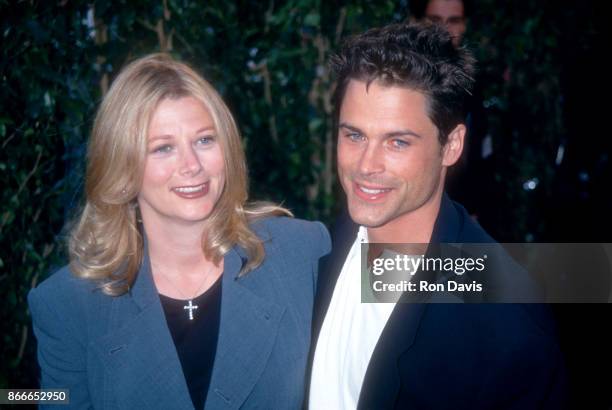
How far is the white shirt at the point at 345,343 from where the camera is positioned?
4.91 feet

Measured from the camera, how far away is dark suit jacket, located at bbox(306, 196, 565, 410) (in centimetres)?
121

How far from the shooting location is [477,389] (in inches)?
49.9

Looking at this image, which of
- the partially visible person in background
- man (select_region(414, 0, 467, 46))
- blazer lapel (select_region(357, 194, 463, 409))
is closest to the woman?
blazer lapel (select_region(357, 194, 463, 409))

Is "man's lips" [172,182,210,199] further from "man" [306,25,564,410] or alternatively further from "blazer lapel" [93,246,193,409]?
"man" [306,25,564,410]

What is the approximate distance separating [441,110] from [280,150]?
148cm

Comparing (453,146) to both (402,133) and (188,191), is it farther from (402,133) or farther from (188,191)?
(188,191)

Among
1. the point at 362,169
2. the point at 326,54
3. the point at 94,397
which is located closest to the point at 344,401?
the point at 362,169

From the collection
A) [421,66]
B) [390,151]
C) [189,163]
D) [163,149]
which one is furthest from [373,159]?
[163,149]

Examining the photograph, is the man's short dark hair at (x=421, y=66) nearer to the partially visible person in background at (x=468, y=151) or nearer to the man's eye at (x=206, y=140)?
the man's eye at (x=206, y=140)

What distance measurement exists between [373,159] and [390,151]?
2.2 inches

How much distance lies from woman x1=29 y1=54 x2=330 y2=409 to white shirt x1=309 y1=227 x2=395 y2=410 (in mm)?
174

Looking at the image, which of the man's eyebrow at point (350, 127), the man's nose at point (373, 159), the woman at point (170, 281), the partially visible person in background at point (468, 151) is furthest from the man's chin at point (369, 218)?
the partially visible person in background at point (468, 151)

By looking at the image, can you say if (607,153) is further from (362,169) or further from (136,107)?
(136,107)

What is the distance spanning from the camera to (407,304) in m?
1.40
